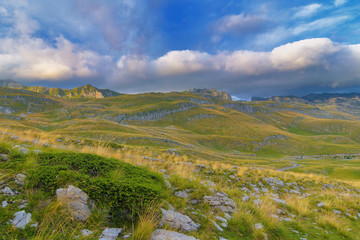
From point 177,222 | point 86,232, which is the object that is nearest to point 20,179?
point 86,232

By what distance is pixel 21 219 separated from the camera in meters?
3.54

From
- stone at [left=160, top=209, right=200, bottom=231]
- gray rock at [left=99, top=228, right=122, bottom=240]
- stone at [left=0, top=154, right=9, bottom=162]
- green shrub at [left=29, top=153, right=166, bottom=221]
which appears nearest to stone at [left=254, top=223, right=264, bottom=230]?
stone at [left=160, top=209, right=200, bottom=231]

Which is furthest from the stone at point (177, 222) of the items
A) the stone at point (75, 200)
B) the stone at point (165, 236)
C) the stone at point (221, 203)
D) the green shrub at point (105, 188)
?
the stone at point (75, 200)

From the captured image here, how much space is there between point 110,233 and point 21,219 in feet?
5.93

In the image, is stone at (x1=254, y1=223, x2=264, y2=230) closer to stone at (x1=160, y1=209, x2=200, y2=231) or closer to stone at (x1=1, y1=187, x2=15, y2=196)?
stone at (x1=160, y1=209, x2=200, y2=231)

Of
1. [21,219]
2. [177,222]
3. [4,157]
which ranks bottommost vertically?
[177,222]

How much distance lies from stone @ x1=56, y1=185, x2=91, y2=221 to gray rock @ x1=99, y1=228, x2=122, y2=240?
642 mm

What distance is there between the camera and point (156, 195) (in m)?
4.96

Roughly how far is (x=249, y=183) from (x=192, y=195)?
8.64 metres

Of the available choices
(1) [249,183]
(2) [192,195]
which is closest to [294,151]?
(1) [249,183]

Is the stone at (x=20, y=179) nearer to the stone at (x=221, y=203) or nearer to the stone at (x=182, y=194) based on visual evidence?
the stone at (x=182, y=194)

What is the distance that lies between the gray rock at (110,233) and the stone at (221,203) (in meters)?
3.84

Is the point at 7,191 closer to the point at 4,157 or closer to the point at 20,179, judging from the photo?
the point at 20,179

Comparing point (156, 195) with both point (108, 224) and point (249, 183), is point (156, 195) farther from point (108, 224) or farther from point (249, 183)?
point (249, 183)
